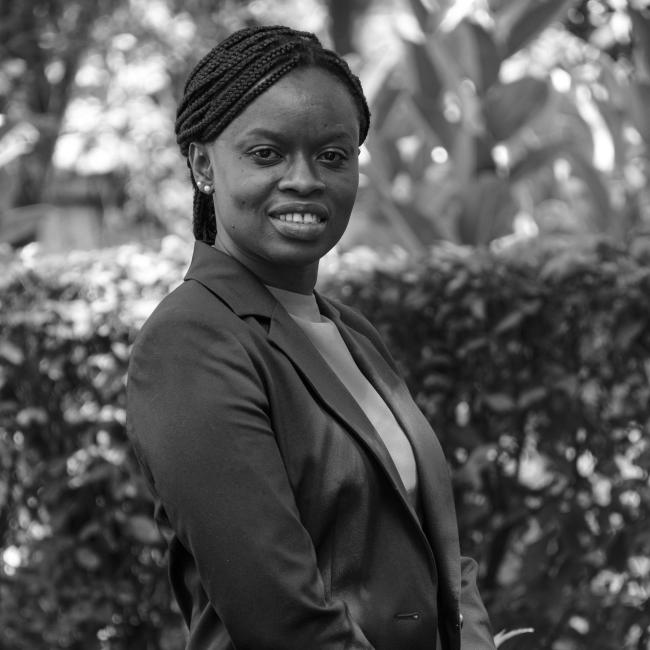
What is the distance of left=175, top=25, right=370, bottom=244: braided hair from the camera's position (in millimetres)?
1999

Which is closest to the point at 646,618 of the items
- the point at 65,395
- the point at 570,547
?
the point at 570,547

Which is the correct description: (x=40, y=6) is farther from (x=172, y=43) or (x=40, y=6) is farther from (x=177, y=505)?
(x=177, y=505)

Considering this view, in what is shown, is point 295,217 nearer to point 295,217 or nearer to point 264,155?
point 295,217

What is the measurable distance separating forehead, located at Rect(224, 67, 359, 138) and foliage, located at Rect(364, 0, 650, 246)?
336 centimetres

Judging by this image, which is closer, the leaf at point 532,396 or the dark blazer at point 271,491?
the dark blazer at point 271,491

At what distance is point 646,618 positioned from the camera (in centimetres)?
387

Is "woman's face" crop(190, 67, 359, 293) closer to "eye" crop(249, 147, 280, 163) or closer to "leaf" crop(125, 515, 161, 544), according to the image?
"eye" crop(249, 147, 280, 163)

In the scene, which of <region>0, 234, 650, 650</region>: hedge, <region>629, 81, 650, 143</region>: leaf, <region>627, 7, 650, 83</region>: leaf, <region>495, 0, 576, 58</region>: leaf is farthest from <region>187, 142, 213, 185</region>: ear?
<region>627, 7, 650, 83</region>: leaf

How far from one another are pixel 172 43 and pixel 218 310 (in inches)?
304

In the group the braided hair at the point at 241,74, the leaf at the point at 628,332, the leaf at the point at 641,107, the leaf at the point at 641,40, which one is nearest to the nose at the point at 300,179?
the braided hair at the point at 241,74

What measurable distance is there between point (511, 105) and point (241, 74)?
4193mm

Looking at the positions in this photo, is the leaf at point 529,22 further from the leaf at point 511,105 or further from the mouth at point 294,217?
the mouth at point 294,217

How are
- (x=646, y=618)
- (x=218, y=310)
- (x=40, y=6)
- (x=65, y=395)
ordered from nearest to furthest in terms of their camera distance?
(x=218, y=310) → (x=646, y=618) → (x=65, y=395) → (x=40, y=6)

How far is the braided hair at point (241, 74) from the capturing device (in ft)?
6.56
